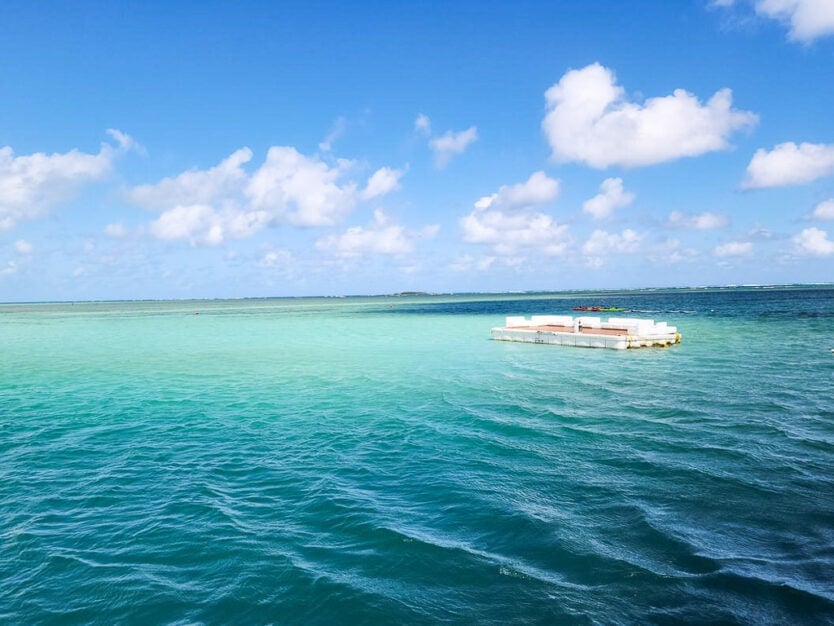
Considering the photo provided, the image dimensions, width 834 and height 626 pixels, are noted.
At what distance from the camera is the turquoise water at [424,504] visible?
7.67m

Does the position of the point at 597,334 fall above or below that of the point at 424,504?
above

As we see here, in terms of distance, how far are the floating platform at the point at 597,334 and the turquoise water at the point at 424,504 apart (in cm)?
1364

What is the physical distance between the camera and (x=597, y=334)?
40.9 m

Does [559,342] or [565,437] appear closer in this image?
[565,437]

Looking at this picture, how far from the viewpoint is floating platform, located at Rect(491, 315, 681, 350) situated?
126ft

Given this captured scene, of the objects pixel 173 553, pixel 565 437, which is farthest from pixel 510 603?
pixel 565 437

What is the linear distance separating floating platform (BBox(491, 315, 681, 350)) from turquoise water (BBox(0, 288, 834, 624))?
1364cm

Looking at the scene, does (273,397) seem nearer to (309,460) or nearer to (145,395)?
(145,395)

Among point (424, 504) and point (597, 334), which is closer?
point (424, 504)

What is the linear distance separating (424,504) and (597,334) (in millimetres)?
33006

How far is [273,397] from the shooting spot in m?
23.0

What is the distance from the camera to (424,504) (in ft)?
36.4

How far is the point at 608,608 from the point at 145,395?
73.9 feet

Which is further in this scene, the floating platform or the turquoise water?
the floating platform
